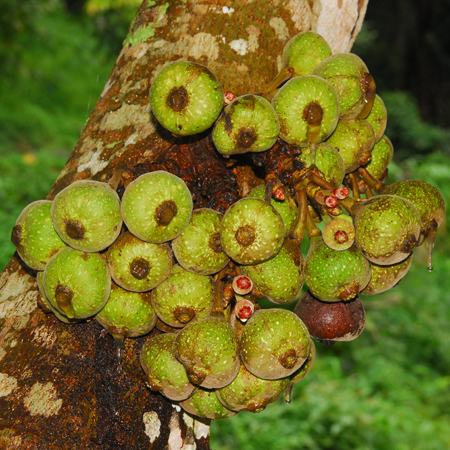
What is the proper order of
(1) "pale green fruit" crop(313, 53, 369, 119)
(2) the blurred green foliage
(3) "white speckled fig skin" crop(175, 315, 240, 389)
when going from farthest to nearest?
(2) the blurred green foliage, (1) "pale green fruit" crop(313, 53, 369, 119), (3) "white speckled fig skin" crop(175, 315, 240, 389)

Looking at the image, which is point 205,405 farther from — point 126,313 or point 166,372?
point 126,313

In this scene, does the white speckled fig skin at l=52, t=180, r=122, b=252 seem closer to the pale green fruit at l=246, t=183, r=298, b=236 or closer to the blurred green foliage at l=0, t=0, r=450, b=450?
the pale green fruit at l=246, t=183, r=298, b=236

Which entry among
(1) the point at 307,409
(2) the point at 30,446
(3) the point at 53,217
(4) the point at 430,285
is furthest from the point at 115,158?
(4) the point at 430,285

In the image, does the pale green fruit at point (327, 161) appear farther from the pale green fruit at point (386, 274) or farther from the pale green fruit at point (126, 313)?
the pale green fruit at point (126, 313)

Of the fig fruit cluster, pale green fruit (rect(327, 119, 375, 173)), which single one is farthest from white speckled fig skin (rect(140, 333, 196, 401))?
pale green fruit (rect(327, 119, 375, 173))

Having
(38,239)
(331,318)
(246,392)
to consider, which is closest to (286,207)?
(331,318)

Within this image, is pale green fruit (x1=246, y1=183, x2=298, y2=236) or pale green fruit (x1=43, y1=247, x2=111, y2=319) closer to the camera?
pale green fruit (x1=43, y1=247, x2=111, y2=319)

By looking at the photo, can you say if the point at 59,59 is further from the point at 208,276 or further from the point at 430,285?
the point at 208,276
